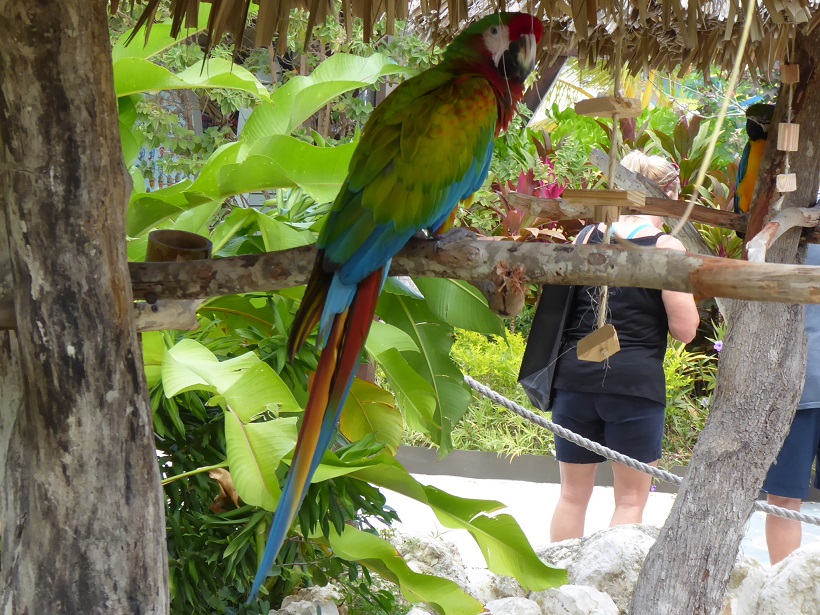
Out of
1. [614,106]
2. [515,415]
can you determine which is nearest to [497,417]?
[515,415]

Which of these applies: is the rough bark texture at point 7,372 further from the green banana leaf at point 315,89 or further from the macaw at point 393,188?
the green banana leaf at point 315,89

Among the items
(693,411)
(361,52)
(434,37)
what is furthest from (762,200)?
(361,52)

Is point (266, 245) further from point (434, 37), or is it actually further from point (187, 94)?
point (187, 94)

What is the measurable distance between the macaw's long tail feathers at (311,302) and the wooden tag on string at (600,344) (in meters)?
0.41

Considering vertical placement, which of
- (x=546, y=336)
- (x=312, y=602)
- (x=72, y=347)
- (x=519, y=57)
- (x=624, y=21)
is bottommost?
(x=312, y=602)

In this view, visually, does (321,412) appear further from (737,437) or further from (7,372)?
(737,437)

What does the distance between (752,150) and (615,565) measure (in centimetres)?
106

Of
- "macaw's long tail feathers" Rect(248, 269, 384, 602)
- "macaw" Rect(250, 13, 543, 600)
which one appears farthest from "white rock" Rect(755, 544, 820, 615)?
"macaw's long tail feathers" Rect(248, 269, 384, 602)

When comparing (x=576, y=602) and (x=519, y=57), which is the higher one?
(x=519, y=57)

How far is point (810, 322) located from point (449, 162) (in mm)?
1319

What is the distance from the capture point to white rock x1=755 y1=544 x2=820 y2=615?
67.2 inches

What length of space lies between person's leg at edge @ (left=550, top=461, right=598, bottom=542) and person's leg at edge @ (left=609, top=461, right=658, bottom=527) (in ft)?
0.23

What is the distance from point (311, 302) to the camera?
946mm

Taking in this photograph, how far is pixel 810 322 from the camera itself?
1952 mm
